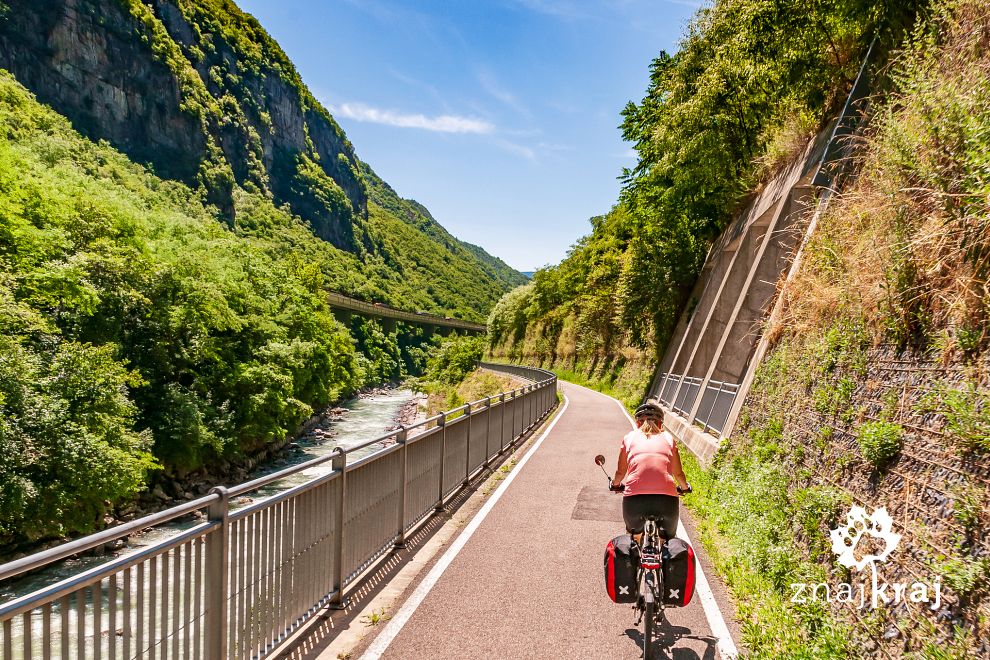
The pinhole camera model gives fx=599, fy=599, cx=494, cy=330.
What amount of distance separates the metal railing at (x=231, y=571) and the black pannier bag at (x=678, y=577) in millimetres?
2805

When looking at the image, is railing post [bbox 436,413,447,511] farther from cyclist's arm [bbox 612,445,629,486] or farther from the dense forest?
cyclist's arm [bbox 612,445,629,486]

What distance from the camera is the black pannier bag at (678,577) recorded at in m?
4.45

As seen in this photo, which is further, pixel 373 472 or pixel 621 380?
pixel 621 380

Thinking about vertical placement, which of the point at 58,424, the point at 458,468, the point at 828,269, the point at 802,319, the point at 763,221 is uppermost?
the point at 763,221

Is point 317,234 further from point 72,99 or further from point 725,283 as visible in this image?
point 725,283

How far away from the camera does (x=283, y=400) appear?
3044 cm

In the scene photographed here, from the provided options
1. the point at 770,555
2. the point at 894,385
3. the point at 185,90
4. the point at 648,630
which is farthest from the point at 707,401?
the point at 185,90

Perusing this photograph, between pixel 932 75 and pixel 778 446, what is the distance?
4606mm

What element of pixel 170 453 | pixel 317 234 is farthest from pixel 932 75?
pixel 317 234

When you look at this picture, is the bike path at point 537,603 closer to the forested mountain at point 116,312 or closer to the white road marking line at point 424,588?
the white road marking line at point 424,588

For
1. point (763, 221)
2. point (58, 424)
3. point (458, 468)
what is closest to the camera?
point (458, 468)

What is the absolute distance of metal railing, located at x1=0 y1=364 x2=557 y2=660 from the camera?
2508mm

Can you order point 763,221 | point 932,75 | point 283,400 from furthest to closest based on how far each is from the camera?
point 283,400 → point 763,221 → point 932,75

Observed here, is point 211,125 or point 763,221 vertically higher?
point 211,125
